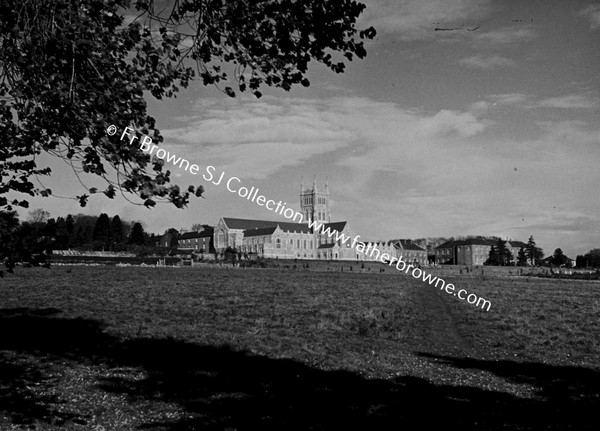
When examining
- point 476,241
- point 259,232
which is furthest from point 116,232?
point 476,241

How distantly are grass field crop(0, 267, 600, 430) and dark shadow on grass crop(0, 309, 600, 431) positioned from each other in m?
0.03

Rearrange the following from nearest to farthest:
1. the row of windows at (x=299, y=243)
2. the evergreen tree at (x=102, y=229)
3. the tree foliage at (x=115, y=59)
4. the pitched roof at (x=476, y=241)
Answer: the tree foliage at (x=115, y=59)
the evergreen tree at (x=102, y=229)
the row of windows at (x=299, y=243)
the pitched roof at (x=476, y=241)

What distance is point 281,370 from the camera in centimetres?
1154

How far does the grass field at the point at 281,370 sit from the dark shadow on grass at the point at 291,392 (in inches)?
1.4

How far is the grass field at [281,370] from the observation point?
8.66 metres

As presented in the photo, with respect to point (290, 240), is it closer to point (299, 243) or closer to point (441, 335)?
point (299, 243)

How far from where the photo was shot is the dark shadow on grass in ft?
27.9

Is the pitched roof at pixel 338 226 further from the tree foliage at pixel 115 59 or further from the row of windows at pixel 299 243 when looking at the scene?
the tree foliage at pixel 115 59

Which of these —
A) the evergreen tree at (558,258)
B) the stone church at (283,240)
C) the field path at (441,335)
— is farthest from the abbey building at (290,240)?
the field path at (441,335)

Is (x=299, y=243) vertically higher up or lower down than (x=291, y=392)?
higher up

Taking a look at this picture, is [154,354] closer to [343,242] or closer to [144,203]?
[144,203]

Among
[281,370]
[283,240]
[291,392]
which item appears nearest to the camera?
[291,392]

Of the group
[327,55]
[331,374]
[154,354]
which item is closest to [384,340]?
[331,374]

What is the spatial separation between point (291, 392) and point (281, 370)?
5.29 feet
